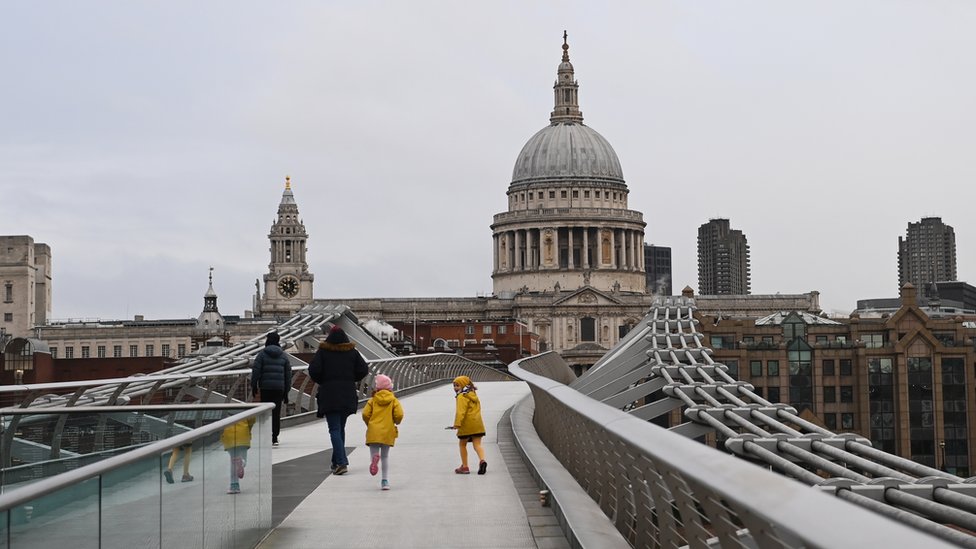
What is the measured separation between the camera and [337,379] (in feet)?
54.9

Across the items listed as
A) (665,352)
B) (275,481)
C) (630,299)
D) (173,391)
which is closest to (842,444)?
(275,481)

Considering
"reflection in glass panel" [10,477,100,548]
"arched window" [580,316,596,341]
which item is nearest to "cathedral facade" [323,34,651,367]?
"arched window" [580,316,596,341]

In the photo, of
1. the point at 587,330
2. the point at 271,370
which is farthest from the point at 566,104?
the point at 271,370

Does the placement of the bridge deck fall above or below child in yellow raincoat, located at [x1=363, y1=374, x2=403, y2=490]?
below

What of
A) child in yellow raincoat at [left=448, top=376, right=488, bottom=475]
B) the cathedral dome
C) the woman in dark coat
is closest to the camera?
child in yellow raincoat at [left=448, top=376, right=488, bottom=475]

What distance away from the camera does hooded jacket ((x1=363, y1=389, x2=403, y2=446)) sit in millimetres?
14743

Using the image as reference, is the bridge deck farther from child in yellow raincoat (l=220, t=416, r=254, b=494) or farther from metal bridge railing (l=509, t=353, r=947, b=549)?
child in yellow raincoat (l=220, t=416, r=254, b=494)

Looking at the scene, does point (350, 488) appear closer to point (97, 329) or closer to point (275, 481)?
point (275, 481)

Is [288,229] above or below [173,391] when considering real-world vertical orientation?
above

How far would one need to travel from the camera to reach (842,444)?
38.2ft

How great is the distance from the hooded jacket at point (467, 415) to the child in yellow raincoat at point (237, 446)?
576 centimetres

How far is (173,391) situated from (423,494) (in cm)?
739

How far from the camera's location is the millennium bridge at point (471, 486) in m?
5.56

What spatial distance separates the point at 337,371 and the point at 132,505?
9.76 meters
